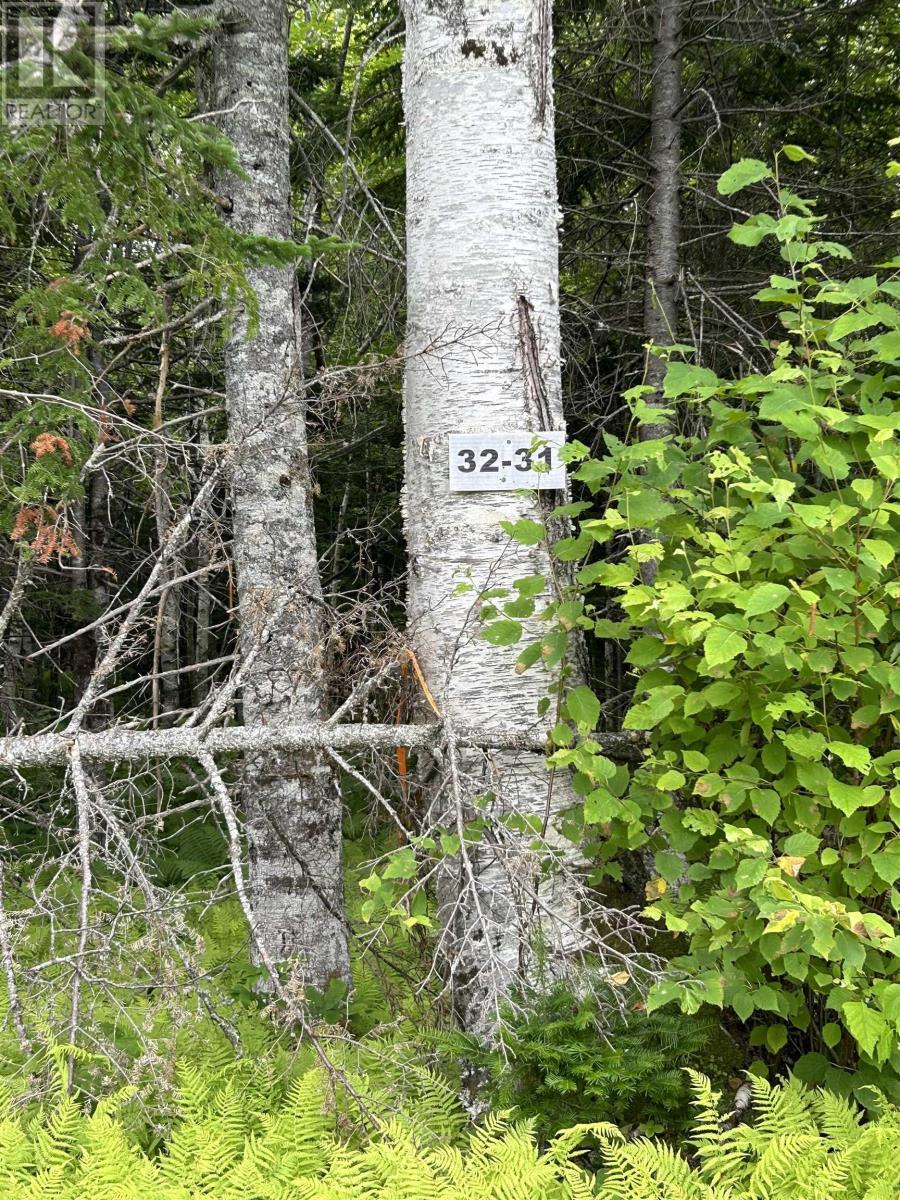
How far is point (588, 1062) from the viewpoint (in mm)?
2225

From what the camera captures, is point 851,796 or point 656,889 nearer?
point 851,796

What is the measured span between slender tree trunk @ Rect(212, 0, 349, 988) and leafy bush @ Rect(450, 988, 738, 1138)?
1819 millimetres

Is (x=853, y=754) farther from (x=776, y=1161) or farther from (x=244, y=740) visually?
(x=244, y=740)

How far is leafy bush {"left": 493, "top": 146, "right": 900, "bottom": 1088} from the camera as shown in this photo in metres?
1.94

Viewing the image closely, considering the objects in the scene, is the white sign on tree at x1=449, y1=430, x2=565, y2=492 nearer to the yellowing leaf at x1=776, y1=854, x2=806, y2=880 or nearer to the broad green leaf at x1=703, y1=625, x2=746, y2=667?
the broad green leaf at x1=703, y1=625, x2=746, y2=667

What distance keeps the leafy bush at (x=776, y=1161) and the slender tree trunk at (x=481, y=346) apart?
0.59 meters

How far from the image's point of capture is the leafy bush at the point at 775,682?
194 cm

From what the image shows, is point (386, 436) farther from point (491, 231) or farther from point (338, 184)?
point (491, 231)

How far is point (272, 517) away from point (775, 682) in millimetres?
2584

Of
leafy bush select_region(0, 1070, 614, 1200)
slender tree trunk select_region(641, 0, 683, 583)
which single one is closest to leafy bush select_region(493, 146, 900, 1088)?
leafy bush select_region(0, 1070, 614, 1200)

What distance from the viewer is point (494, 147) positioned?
262 centimetres

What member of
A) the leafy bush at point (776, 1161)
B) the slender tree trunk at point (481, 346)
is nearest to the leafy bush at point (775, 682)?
the leafy bush at point (776, 1161)

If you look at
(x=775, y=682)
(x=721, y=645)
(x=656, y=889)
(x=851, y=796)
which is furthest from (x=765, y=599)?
(x=656, y=889)

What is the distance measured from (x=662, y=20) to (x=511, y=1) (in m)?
2.84
